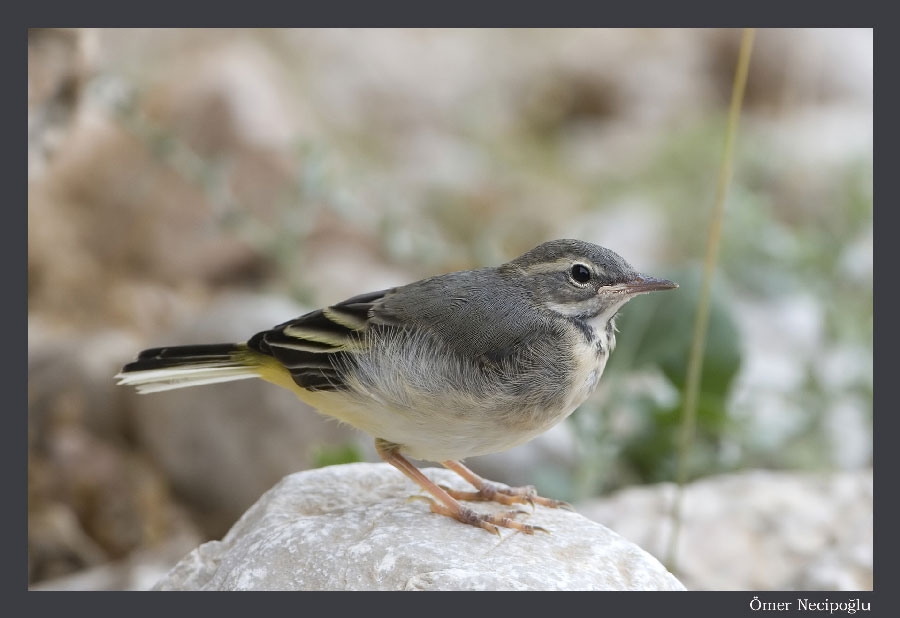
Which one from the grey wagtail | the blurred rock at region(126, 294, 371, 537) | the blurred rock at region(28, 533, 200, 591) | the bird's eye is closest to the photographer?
the grey wagtail

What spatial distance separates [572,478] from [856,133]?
Result: 932 cm

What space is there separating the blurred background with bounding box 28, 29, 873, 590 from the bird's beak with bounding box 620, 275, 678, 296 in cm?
209

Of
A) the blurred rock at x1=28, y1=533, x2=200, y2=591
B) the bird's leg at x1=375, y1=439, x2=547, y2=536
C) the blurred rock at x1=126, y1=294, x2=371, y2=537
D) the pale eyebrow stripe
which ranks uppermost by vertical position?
the pale eyebrow stripe

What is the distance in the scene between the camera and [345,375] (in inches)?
230

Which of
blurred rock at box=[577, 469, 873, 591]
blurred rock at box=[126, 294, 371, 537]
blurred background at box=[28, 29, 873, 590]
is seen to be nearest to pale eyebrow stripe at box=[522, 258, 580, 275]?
blurred background at box=[28, 29, 873, 590]

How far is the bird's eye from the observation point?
584cm

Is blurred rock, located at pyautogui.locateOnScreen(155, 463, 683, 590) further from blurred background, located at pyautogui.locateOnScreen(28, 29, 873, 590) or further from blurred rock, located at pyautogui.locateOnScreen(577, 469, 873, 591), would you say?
blurred rock, located at pyautogui.locateOnScreen(577, 469, 873, 591)

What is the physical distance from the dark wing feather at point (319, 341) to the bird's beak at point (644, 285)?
4.77ft

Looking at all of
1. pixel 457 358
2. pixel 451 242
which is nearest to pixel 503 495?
pixel 457 358

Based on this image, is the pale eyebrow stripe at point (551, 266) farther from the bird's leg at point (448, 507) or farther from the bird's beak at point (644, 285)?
the bird's leg at point (448, 507)

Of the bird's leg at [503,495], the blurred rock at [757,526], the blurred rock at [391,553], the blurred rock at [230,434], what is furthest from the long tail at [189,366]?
the blurred rock at [757,526]

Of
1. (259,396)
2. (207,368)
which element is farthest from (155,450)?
(207,368)

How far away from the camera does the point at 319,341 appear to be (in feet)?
19.6

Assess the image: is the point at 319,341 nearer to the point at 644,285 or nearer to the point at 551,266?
the point at 551,266
